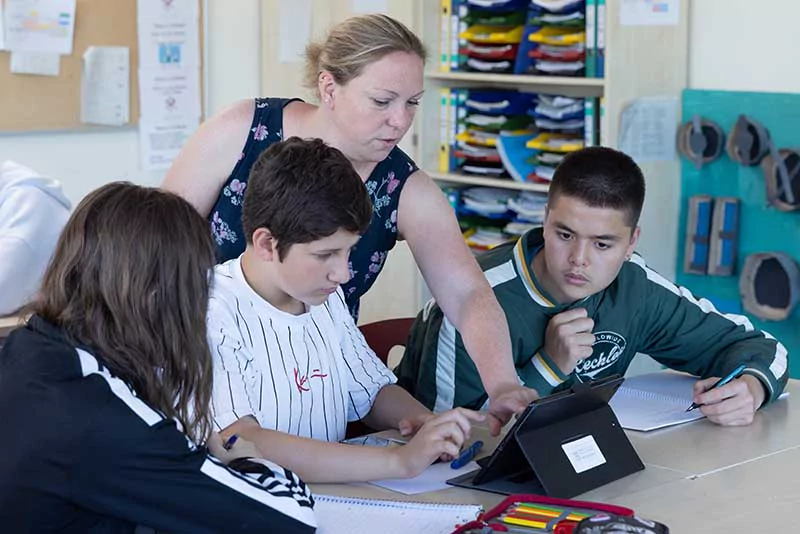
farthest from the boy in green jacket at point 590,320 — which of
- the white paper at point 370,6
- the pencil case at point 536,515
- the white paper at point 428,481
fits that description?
the white paper at point 370,6

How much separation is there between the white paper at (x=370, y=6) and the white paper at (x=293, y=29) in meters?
0.29

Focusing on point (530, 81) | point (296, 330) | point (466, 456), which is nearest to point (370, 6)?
point (530, 81)

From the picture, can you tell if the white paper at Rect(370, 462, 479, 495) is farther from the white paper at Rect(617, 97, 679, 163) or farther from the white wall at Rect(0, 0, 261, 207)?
the white wall at Rect(0, 0, 261, 207)

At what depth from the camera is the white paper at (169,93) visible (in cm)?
464

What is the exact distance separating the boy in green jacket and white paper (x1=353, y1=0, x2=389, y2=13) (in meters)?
2.09

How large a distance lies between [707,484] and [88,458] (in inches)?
37.0

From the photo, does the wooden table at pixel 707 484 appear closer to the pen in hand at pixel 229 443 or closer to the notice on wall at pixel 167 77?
the pen in hand at pixel 229 443

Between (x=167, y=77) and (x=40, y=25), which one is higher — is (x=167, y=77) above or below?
→ below

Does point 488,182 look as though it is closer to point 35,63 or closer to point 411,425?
point 35,63

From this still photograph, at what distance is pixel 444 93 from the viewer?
4.41 metres

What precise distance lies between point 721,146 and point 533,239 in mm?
1582

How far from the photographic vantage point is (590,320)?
2.31 metres

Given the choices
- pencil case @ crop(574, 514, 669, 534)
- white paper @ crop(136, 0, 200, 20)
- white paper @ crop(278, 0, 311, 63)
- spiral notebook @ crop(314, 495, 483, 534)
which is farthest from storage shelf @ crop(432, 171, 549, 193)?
pencil case @ crop(574, 514, 669, 534)

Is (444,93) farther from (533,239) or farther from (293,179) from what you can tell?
(293,179)
